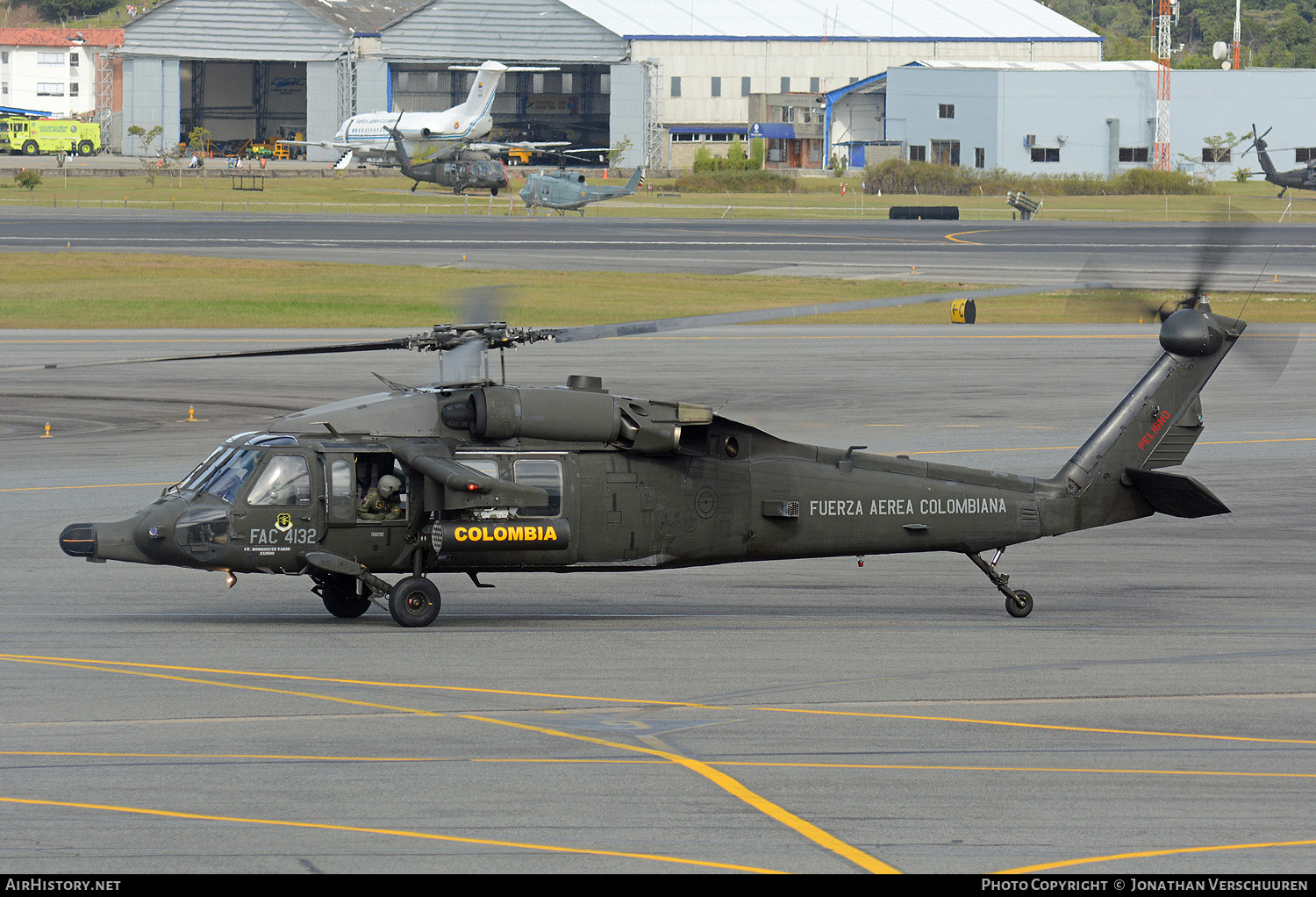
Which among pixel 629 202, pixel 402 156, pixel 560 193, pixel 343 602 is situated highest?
pixel 402 156

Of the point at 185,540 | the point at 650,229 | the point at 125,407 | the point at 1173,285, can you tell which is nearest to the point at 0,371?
the point at 125,407

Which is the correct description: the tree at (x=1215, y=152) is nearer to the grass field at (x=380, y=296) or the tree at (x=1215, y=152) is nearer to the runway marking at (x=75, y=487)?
the grass field at (x=380, y=296)

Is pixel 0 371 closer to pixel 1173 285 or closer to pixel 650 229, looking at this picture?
pixel 1173 285

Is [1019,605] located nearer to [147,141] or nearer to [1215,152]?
[1215,152]

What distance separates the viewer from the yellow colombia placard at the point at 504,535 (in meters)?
17.9

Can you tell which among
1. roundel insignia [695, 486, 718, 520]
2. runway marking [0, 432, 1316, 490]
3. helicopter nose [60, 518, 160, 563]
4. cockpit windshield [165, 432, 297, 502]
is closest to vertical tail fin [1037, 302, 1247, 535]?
roundel insignia [695, 486, 718, 520]

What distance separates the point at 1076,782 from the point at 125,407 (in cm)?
Result: 2780

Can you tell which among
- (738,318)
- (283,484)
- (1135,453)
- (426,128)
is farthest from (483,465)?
(426,128)

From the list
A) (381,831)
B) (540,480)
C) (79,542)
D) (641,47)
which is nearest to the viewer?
(381,831)

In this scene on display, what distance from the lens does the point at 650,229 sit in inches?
3371

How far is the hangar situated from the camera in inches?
5576

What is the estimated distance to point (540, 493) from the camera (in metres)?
17.9

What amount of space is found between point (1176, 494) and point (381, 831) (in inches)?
500

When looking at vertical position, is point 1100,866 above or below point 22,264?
below
